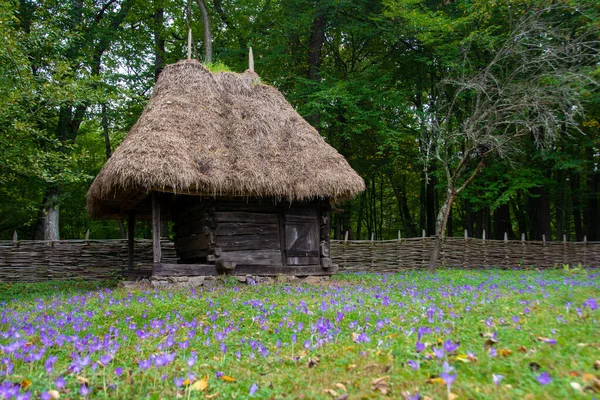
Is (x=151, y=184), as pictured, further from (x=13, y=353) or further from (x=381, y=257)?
(x=381, y=257)

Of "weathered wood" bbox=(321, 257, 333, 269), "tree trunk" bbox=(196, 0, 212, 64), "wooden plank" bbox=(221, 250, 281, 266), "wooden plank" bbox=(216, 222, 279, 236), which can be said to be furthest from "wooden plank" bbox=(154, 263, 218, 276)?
"tree trunk" bbox=(196, 0, 212, 64)

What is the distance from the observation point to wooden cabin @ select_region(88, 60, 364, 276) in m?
9.65

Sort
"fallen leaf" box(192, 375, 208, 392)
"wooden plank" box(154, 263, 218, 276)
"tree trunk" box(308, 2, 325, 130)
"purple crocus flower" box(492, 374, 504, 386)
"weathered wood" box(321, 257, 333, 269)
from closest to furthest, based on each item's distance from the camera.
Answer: "purple crocus flower" box(492, 374, 504, 386) < "fallen leaf" box(192, 375, 208, 392) < "wooden plank" box(154, 263, 218, 276) < "weathered wood" box(321, 257, 333, 269) < "tree trunk" box(308, 2, 325, 130)

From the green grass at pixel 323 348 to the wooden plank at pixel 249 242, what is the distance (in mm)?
4289

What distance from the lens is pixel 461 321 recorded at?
4.32 m

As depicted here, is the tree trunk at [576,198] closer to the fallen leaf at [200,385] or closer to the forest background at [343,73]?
the forest background at [343,73]

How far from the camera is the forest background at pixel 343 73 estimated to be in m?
16.3

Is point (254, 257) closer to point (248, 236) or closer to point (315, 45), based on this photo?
point (248, 236)

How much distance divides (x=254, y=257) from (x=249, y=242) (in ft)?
1.22

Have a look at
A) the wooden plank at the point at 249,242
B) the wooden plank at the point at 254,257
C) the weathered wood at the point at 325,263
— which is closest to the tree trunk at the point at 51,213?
the wooden plank at the point at 249,242

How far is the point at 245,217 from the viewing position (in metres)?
11.0

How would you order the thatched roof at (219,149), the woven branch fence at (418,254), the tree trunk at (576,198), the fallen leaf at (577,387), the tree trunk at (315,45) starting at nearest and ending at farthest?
the fallen leaf at (577,387) < the thatched roof at (219,149) < the woven branch fence at (418,254) < the tree trunk at (315,45) < the tree trunk at (576,198)

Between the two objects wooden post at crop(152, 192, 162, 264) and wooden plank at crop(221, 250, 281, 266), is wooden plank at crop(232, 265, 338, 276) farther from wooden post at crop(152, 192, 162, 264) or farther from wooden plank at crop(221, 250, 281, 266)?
wooden post at crop(152, 192, 162, 264)

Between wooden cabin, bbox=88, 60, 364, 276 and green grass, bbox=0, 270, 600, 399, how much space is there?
3848 mm
